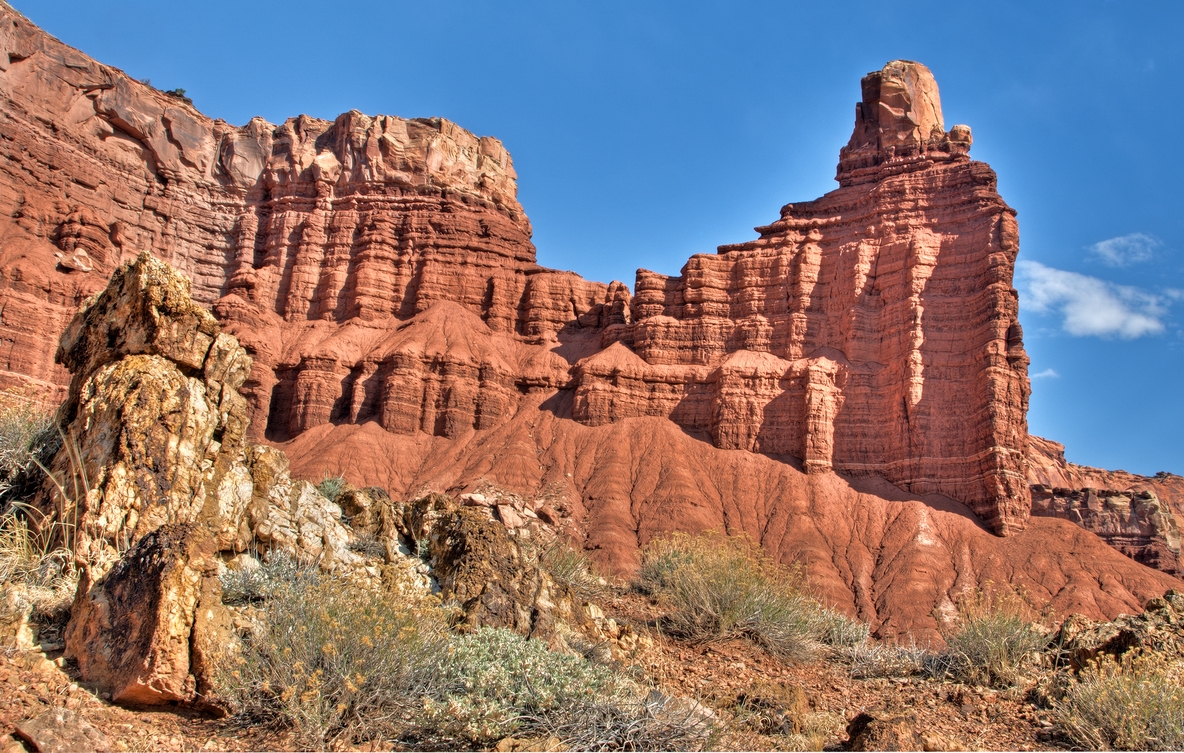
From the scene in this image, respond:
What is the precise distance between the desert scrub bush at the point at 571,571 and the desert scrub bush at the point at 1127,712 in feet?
23.3

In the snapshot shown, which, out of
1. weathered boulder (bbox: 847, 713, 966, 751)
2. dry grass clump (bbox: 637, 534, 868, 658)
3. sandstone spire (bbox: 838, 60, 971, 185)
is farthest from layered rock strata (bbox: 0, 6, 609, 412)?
weathered boulder (bbox: 847, 713, 966, 751)

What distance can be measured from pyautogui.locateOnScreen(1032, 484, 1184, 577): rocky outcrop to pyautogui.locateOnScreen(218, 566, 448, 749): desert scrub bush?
169 feet

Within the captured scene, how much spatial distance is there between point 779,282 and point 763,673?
1945 inches

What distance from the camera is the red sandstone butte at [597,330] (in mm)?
47281

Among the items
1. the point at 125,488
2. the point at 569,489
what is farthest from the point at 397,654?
the point at 569,489

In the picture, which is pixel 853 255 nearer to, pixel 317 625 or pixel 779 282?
pixel 779 282

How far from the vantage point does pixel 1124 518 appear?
51.3 m

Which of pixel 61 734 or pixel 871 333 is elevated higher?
pixel 871 333

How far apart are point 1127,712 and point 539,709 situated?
537 centimetres

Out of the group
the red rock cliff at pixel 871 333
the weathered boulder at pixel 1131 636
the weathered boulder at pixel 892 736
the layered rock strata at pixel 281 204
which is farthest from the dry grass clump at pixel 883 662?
the layered rock strata at pixel 281 204

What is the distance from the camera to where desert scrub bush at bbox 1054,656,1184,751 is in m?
8.02

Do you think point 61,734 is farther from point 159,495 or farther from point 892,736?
point 892,736

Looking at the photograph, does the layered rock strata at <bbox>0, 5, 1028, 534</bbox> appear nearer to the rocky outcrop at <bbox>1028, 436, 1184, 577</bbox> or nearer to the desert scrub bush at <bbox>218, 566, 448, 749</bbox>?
the rocky outcrop at <bbox>1028, 436, 1184, 577</bbox>

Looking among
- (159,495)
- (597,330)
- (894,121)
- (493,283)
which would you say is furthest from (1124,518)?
(159,495)
